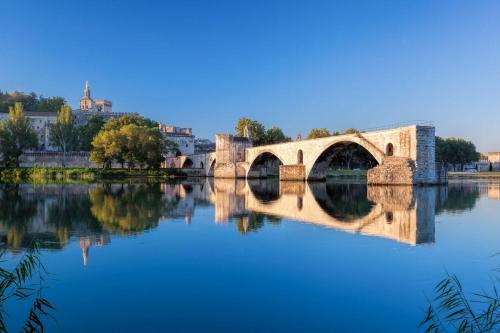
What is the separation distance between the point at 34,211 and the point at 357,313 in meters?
15.4

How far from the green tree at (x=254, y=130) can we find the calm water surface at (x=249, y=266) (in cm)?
6411

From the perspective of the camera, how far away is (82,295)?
22.4 ft

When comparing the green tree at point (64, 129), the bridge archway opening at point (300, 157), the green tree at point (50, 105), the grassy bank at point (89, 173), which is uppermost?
the green tree at point (50, 105)

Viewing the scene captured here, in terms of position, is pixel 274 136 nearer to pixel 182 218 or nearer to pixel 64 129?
pixel 64 129

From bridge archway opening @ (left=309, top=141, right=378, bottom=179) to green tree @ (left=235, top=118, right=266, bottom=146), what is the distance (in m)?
14.2

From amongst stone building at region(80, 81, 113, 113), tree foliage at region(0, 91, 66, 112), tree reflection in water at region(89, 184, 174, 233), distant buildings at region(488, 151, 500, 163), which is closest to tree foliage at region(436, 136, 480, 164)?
distant buildings at region(488, 151, 500, 163)

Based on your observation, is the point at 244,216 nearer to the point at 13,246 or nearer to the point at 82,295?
the point at 13,246

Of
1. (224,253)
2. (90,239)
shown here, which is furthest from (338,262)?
(90,239)

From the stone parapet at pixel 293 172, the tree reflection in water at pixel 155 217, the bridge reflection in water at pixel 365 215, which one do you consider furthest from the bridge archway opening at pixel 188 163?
the bridge reflection in water at pixel 365 215

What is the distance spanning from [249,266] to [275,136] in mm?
76309

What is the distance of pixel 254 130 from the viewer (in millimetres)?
81688

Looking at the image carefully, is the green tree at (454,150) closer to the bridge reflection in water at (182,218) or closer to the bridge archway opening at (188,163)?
the bridge archway opening at (188,163)

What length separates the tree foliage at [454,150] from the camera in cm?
7481

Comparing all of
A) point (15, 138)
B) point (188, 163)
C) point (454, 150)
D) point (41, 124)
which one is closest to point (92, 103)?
point (41, 124)
